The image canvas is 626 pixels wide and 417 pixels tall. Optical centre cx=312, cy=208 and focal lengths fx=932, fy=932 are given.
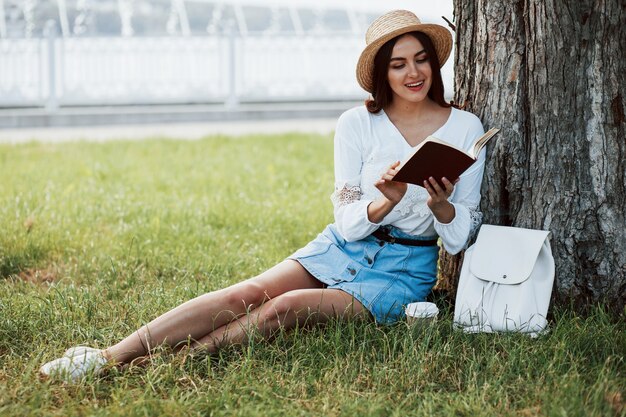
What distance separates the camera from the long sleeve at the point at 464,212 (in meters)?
3.94

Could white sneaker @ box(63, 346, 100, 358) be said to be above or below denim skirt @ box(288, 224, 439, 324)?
below

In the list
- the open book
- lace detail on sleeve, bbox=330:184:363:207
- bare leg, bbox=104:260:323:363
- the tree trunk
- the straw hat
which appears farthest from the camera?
lace detail on sleeve, bbox=330:184:363:207

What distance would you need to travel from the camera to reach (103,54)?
44.7 feet

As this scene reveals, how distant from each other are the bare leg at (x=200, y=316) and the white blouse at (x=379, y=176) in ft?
1.39

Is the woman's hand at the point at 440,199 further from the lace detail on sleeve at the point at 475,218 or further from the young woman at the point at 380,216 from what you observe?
the lace detail on sleeve at the point at 475,218

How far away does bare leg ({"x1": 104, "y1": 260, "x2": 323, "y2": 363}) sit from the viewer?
143 inches

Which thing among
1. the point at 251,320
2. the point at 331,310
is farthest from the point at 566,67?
the point at 251,320

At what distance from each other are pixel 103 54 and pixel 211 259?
8970mm

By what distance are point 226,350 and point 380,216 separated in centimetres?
85

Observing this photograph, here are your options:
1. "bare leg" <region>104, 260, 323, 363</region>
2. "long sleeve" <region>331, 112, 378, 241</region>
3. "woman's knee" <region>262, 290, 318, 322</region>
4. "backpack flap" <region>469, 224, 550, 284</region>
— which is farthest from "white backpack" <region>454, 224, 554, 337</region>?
"bare leg" <region>104, 260, 323, 363</region>

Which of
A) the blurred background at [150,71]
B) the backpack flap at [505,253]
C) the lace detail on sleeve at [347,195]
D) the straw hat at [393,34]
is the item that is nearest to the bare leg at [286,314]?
the lace detail on sleeve at [347,195]

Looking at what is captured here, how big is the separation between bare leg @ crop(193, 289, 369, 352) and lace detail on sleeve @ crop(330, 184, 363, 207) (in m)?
0.43

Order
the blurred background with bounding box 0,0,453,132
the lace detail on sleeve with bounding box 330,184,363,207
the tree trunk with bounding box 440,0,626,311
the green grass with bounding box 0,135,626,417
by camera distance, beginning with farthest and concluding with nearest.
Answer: the blurred background with bounding box 0,0,453,132 → the lace detail on sleeve with bounding box 330,184,363,207 → the tree trunk with bounding box 440,0,626,311 → the green grass with bounding box 0,135,626,417

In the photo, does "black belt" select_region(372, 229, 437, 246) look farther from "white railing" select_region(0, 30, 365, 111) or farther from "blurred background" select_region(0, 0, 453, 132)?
"white railing" select_region(0, 30, 365, 111)
